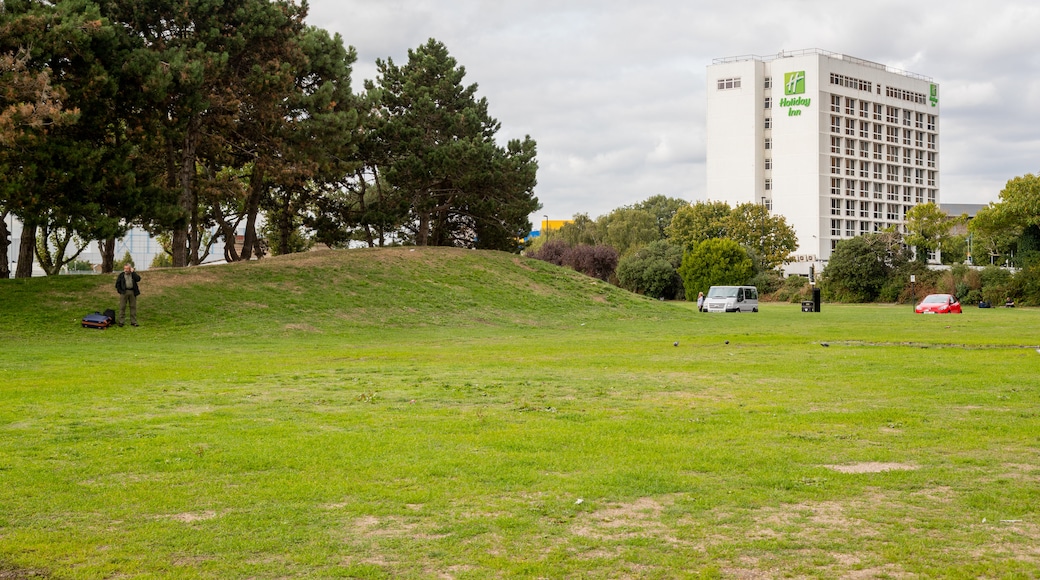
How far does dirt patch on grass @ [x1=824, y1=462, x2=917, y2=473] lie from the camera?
8.22m

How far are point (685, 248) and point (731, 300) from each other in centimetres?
3912

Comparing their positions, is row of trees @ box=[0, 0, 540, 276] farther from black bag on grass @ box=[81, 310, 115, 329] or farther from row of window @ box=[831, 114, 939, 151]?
row of window @ box=[831, 114, 939, 151]

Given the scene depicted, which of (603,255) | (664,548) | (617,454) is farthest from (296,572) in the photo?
(603,255)

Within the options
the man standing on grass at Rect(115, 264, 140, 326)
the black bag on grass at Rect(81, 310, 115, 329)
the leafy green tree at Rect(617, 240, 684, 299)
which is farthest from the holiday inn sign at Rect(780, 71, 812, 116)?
the black bag on grass at Rect(81, 310, 115, 329)

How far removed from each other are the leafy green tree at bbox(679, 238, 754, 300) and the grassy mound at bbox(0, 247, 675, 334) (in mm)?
29432

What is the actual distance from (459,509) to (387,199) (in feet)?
148

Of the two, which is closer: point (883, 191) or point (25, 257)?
point (25, 257)

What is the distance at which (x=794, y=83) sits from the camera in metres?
131

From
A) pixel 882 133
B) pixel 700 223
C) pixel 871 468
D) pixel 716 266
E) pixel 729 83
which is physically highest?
pixel 729 83

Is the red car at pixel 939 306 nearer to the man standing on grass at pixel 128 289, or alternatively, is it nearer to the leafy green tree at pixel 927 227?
the leafy green tree at pixel 927 227

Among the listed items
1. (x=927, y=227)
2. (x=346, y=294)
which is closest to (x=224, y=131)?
(x=346, y=294)

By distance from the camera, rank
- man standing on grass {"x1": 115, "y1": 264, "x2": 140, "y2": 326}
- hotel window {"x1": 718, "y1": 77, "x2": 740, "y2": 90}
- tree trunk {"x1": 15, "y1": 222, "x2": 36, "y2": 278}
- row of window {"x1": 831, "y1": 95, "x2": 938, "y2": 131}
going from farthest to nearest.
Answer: hotel window {"x1": 718, "y1": 77, "x2": 740, "y2": 90}, row of window {"x1": 831, "y1": 95, "x2": 938, "y2": 131}, tree trunk {"x1": 15, "y1": 222, "x2": 36, "y2": 278}, man standing on grass {"x1": 115, "y1": 264, "x2": 140, "y2": 326}

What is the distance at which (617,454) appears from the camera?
891cm

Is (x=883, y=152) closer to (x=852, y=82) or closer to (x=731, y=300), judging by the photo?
(x=852, y=82)
